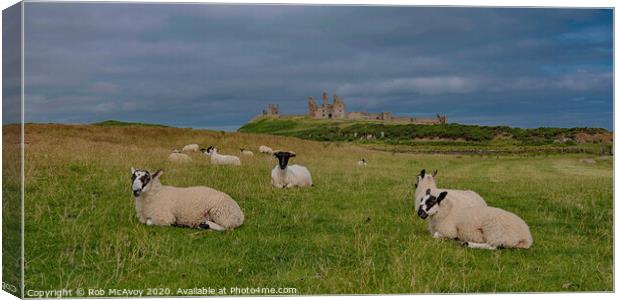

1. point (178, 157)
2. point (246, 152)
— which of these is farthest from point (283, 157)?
Result: point (178, 157)

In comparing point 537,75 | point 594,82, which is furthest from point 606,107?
point 537,75

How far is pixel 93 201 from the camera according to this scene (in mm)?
11102

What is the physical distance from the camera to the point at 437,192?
464 inches

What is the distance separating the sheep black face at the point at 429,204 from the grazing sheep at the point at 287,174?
209cm

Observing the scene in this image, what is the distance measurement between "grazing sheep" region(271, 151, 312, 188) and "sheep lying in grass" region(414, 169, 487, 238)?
1.98 metres

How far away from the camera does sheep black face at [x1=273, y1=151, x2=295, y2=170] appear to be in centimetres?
1269

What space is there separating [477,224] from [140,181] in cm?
500

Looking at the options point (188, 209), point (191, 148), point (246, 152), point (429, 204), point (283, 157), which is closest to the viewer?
point (429, 204)

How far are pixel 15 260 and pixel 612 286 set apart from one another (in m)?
8.34

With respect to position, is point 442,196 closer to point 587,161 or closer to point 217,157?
point 587,161

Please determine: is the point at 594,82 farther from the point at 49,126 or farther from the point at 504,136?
the point at 49,126

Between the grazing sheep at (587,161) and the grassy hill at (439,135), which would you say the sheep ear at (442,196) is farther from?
the grazing sheep at (587,161)

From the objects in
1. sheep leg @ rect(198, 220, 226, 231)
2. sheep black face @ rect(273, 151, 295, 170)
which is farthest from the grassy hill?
sheep leg @ rect(198, 220, 226, 231)

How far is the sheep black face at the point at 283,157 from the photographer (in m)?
12.7
